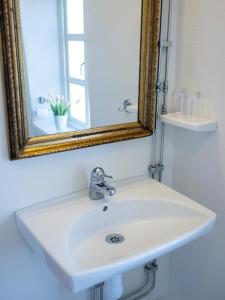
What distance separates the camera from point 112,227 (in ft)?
4.60

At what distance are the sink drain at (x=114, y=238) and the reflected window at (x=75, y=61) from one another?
46 cm

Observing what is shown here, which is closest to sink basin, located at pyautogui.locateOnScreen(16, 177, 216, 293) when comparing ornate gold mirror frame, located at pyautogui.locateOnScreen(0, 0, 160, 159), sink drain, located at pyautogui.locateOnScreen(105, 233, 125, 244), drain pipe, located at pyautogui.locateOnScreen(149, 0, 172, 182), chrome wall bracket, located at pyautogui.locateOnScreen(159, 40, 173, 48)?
sink drain, located at pyautogui.locateOnScreen(105, 233, 125, 244)

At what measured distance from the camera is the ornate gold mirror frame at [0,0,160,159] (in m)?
1.11

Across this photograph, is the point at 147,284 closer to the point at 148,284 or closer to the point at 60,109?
the point at 148,284

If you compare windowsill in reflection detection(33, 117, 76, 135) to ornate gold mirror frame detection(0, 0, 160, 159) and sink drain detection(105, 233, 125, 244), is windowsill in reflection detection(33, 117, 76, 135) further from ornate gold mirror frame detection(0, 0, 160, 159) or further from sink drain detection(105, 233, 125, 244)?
sink drain detection(105, 233, 125, 244)

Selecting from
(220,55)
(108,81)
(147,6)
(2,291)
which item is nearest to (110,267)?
(2,291)

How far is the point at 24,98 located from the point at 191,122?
70 cm

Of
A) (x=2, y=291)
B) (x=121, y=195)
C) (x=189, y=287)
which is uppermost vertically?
(x=121, y=195)

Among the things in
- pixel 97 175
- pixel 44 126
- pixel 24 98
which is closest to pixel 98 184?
pixel 97 175

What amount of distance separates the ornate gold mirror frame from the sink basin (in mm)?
236

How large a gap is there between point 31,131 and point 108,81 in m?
0.41

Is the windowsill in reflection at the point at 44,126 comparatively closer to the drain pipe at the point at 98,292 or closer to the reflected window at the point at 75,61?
the reflected window at the point at 75,61

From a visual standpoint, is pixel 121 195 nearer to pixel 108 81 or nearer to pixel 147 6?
pixel 108 81

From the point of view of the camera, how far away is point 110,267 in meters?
0.98
